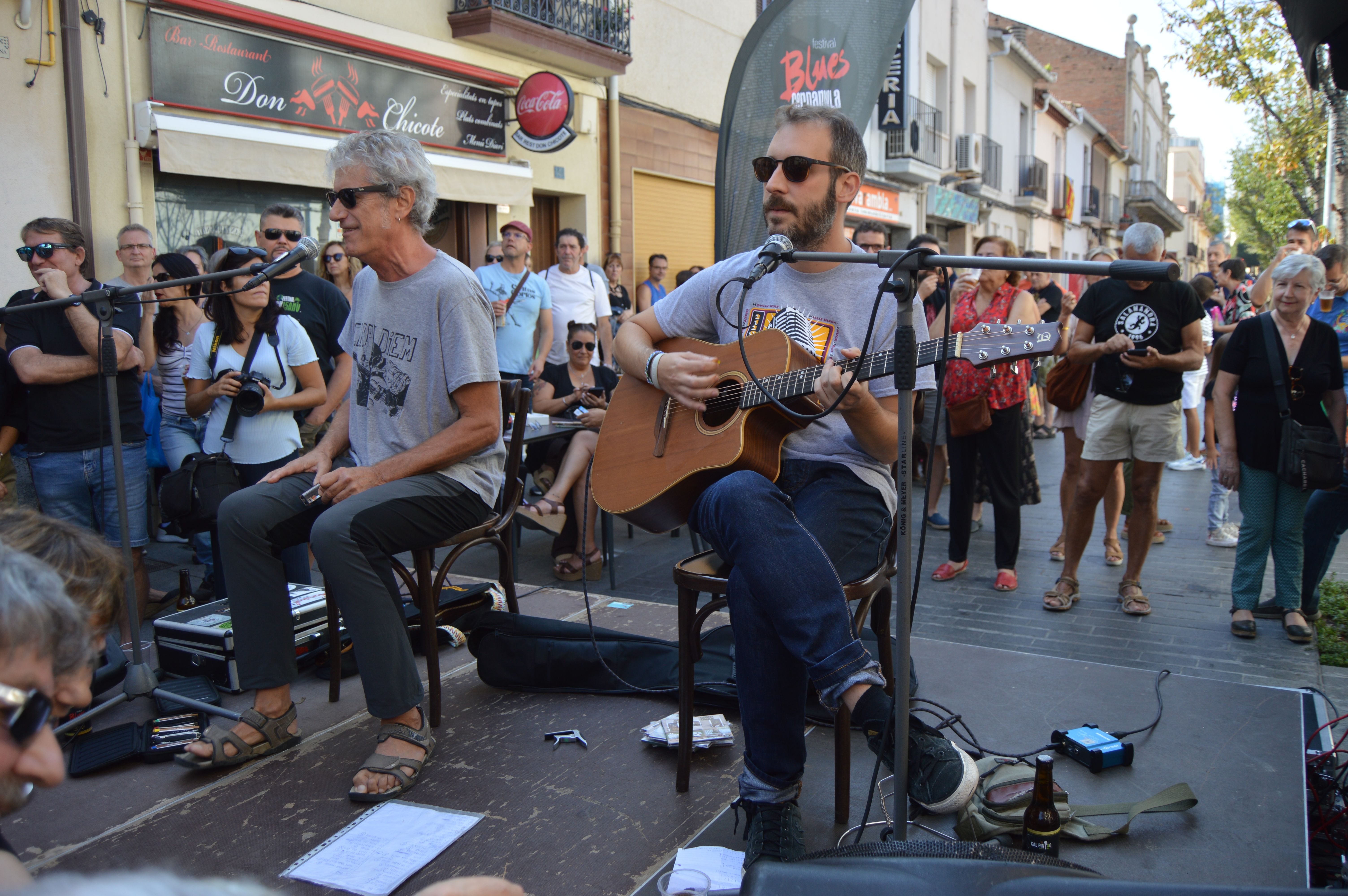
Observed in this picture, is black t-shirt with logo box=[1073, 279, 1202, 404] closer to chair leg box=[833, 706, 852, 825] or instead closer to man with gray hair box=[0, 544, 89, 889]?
chair leg box=[833, 706, 852, 825]

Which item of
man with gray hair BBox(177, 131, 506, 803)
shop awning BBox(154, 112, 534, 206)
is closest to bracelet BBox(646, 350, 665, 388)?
man with gray hair BBox(177, 131, 506, 803)

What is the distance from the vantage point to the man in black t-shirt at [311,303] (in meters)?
4.43

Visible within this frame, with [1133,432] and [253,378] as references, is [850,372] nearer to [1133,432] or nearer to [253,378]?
[253,378]

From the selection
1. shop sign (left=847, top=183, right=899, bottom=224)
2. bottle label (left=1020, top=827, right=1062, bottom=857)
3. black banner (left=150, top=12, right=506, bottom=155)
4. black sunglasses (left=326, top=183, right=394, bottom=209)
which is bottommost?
bottle label (left=1020, top=827, right=1062, bottom=857)

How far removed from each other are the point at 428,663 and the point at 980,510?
16.3 ft

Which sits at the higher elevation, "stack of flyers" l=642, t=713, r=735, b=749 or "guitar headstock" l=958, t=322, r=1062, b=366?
"guitar headstock" l=958, t=322, r=1062, b=366

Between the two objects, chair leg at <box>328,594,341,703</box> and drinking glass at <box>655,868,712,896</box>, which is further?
chair leg at <box>328,594,341,703</box>

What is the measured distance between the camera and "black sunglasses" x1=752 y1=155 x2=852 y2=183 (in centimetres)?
273

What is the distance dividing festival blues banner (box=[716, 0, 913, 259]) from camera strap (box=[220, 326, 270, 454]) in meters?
2.10

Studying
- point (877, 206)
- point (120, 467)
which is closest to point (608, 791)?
point (120, 467)

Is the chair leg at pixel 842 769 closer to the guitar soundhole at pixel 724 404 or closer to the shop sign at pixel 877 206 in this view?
the guitar soundhole at pixel 724 404

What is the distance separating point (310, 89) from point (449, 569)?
6775 mm

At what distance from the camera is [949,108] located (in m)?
20.3

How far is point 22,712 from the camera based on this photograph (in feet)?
3.33
